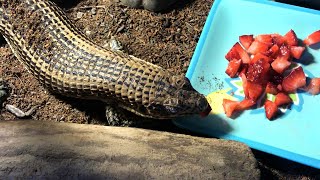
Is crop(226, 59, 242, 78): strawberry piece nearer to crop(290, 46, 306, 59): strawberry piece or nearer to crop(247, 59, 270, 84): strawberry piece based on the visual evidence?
crop(247, 59, 270, 84): strawberry piece

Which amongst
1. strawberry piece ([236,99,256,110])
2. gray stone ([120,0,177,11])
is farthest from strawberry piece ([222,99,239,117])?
gray stone ([120,0,177,11])

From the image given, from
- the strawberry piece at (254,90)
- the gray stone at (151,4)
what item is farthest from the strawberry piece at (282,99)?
the gray stone at (151,4)

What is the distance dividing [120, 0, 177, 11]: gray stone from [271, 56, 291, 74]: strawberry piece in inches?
41.7

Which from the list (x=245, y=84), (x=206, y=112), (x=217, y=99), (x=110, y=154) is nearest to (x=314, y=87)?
(x=245, y=84)

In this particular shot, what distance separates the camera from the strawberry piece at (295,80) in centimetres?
351

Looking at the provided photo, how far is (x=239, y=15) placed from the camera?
3.98 metres

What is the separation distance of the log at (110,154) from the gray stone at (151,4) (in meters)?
1.38

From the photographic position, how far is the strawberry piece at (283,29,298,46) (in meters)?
3.68

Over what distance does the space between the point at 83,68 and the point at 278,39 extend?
149 centimetres

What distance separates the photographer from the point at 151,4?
406cm

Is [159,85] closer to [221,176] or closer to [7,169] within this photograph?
[221,176]

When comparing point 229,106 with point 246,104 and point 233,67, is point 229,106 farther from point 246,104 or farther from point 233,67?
point 233,67

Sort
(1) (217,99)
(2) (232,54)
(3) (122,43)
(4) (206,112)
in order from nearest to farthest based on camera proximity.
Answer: (4) (206,112) → (1) (217,99) → (2) (232,54) → (3) (122,43)

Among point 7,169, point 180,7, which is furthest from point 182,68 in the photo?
point 7,169
